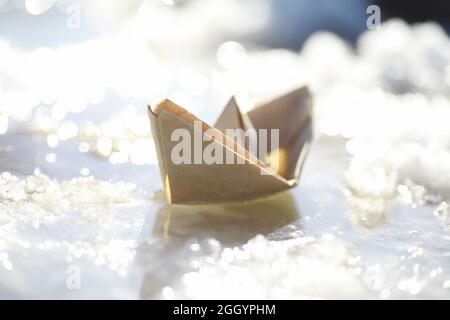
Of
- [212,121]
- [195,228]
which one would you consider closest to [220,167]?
[195,228]

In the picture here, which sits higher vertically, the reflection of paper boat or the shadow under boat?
the reflection of paper boat

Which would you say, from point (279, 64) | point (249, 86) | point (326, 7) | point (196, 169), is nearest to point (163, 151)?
point (196, 169)

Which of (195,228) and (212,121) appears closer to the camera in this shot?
(195,228)

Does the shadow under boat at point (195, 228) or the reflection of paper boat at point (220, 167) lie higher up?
the reflection of paper boat at point (220, 167)

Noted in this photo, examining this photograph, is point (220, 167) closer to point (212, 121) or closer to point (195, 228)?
point (195, 228)

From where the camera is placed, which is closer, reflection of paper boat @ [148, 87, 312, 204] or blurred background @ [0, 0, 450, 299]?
blurred background @ [0, 0, 450, 299]
